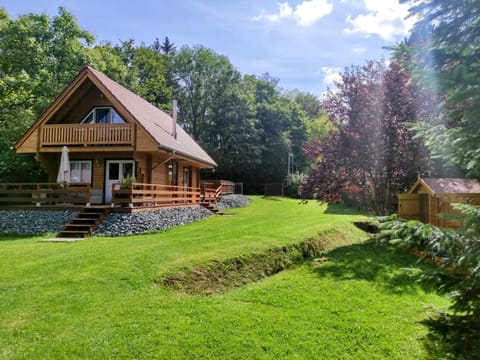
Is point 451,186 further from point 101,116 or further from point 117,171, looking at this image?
point 101,116

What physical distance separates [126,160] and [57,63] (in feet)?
34.7

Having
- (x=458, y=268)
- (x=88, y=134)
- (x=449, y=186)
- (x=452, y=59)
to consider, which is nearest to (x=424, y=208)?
(x=449, y=186)

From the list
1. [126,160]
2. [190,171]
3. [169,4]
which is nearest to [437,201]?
[169,4]

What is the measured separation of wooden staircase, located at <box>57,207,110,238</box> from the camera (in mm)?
11711

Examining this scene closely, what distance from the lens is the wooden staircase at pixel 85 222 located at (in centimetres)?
1171

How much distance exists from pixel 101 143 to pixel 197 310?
1200cm

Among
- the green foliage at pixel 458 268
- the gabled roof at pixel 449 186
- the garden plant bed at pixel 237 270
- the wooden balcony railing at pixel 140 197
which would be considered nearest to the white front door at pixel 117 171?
the wooden balcony railing at pixel 140 197

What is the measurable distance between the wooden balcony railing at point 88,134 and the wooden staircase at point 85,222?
341 cm

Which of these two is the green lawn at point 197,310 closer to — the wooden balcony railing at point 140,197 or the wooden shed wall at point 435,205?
the wooden shed wall at point 435,205

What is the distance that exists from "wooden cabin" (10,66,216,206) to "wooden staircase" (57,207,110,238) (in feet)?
2.74

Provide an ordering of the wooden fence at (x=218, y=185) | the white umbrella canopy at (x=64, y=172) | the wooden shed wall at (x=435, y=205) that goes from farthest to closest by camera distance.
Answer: the wooden fence at (x=218, y=185) → the white umbrella canopy at (x=64, y=172) → the wooden shed wall at (x=435, y=205)

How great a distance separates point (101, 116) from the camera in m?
17.0

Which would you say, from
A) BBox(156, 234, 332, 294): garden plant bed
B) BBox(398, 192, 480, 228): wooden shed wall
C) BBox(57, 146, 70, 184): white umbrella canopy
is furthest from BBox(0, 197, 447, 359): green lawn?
BBox(57, 146, 70, 184): white umbrella canopy

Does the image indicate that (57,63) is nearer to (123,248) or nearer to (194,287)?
(123,248)
